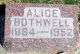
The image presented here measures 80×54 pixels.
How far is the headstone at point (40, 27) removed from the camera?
15.6 meters

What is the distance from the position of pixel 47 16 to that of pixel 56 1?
2.44 metres

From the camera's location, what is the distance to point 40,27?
15656 mm

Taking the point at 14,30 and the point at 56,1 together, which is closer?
the point at 14,30

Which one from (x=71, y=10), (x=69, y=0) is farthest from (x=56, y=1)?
(x=71, y=10)

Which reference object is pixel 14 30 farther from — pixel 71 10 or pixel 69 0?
pixel 69 0

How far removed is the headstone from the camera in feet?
51.2

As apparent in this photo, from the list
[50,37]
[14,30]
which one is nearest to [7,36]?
[14,30]

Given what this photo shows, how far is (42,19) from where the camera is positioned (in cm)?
1563

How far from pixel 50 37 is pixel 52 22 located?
1.42 ft

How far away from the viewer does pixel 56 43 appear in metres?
15.8

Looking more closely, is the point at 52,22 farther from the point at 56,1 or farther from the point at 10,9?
the point at 56,1

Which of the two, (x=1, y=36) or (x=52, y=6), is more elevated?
(x=52, y=6)

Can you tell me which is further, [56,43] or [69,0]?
[69,0]

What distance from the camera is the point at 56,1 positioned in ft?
59.1
